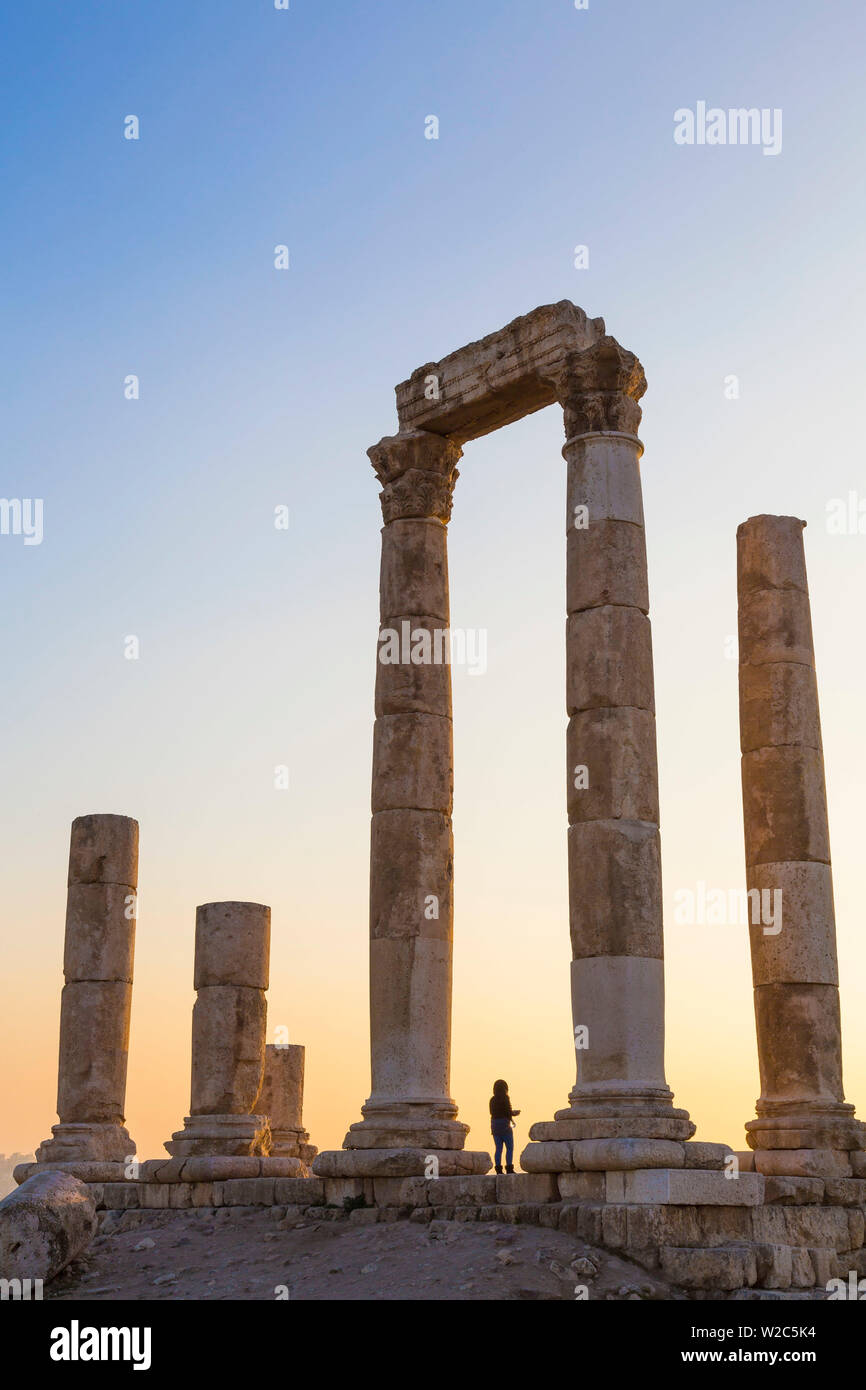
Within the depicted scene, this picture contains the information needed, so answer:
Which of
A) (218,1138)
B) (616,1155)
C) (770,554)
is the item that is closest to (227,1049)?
(218,1138)


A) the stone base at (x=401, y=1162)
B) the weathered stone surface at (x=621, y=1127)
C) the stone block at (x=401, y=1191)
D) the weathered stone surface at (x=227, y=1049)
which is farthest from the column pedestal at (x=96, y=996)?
the weathered stone surface at (x=621, y=1127)

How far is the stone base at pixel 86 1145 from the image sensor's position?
90.3ft

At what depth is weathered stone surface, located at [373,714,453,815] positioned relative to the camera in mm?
22234

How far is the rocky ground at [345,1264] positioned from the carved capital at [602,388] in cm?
1019

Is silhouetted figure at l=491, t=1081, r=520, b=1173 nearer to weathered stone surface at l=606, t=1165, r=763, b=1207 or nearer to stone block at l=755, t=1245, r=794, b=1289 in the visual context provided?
weathered stone surface at l=606, t=1165, r=763, b=1207

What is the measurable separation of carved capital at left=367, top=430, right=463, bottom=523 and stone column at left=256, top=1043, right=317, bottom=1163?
1396 centimetres

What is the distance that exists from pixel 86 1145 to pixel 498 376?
1490 centimetres

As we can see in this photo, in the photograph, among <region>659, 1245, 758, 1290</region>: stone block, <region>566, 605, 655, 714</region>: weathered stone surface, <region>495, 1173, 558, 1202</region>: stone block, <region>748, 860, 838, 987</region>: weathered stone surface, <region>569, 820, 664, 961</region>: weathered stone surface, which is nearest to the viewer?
<region>659, 1245, 758, 1290</region>: stone block

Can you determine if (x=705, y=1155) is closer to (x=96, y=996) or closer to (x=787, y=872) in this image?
(x=787, y=872)

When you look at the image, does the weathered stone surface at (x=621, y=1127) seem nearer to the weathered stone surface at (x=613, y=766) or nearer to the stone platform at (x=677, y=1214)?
the stone platform at (x=677, y=1214)

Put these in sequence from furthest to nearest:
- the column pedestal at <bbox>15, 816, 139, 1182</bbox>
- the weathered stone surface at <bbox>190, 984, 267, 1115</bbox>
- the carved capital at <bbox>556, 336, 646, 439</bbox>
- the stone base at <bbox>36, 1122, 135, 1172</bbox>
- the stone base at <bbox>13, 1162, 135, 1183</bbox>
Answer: the column pedestal at <bbox>15, 816, 139, 1182</bbox>, the stone base at <bbox>36, 1122, 135, 1172</bbox>, the stone base at <bbox>13, 1162, 135, 1183</bbox>, the weathered stone surface at <bbox>190, 984, 267, 1115</bbox>, the carved capital at <bbox>556, 336, 646, 439</bbox>

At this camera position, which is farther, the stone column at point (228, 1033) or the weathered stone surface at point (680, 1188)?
the stone column at point (228, 1033)

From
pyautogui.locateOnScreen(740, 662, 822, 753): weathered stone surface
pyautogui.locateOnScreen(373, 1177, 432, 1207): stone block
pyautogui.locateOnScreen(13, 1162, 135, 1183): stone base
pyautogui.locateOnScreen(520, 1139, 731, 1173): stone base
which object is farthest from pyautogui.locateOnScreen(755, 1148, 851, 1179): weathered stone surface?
pyautogui.locateOnScreen(13, 1162, 135, 1183): stone base
